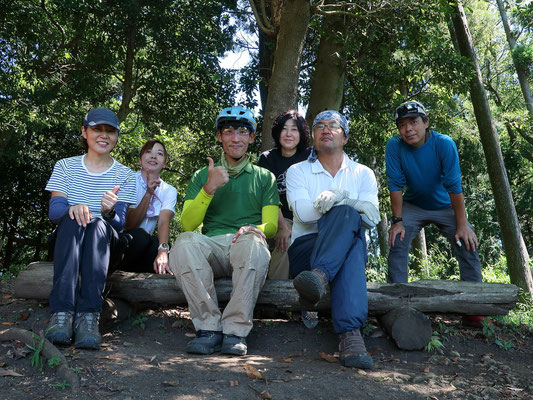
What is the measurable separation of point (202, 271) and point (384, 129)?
8379 mm

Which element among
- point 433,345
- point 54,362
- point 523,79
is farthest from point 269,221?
point 523,79

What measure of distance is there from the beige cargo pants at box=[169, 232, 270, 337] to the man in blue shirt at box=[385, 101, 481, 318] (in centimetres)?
189

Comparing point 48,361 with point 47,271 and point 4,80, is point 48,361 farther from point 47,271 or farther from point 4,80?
point 4,80

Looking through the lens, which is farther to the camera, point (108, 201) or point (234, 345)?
point (108, 201)

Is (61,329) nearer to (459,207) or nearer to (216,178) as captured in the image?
(216,178)

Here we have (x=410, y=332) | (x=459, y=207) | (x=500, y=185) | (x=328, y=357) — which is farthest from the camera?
(x=500, y=185)

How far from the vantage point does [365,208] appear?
417 cm

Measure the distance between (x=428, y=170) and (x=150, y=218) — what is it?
3.07 metres

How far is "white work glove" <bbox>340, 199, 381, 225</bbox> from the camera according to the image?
4.17 metres

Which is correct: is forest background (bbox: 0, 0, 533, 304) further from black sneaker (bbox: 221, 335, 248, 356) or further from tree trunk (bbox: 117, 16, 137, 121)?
black sneaker (bbox: 221, 335, 248, 356)

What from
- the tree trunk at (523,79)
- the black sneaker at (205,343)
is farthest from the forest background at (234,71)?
the tree trunk at (523,79)

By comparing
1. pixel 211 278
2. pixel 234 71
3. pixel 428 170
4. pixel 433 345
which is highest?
pixel 234 71

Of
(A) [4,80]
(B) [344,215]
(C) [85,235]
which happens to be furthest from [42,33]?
(B) [344,215]

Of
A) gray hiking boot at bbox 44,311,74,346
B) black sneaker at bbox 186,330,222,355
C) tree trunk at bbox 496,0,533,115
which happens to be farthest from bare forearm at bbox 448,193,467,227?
tree trunk at bbox 496,0,533,115
